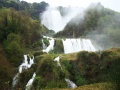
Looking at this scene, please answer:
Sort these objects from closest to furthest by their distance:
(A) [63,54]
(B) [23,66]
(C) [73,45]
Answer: (A) [63,54] → (B) [23,66] → (C) [73,45]

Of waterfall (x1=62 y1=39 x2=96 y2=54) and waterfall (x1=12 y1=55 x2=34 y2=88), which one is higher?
waterfall (x1=62 y1=39 x2=96 y2=54)

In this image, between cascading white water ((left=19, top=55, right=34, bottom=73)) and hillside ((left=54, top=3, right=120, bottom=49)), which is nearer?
cascading white water ((left=19, top=55, right=34, bottom=73))

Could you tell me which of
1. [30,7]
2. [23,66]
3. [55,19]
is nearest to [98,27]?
[23,66]

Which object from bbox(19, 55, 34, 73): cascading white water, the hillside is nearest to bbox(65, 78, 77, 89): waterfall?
bbox(19, 55, 34, 73): cascading white water

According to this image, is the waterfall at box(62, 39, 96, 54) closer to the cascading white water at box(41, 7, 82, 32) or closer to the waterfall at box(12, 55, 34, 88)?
the waterfall at box(12, 55, 34, 88)

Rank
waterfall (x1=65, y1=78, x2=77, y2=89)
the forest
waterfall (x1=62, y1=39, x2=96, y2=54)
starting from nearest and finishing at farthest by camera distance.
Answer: the forest, waterfall (x1=65, y1=78, x2=77, y2=89), waterfall (x1=62, y1=39, x2=96, y2=54)

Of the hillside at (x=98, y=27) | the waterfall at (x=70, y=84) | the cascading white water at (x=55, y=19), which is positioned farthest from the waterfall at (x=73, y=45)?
the cascading white water at (x=55, y=19)

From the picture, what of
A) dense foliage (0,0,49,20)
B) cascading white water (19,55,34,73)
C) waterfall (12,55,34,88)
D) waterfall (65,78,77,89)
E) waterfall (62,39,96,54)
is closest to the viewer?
waterfall (65,78,77,89)

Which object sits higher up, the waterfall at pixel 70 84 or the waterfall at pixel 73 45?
the waterfall at pixel 73 45

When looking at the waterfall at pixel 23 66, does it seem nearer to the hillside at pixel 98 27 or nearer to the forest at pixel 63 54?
the forest at pixel 63 54

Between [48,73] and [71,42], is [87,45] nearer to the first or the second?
[71,42]

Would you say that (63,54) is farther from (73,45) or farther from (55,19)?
(55,19)

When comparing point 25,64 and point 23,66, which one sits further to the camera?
point 25,64

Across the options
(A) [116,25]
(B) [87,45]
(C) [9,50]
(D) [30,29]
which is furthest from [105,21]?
(C) [9,50]
